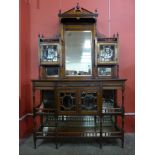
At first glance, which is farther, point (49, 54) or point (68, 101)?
point (49, 54)

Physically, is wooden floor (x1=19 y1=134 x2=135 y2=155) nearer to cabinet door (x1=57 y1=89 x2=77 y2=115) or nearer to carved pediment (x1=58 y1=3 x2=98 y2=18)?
cabinet door (x1=57 y1=89 x2=77 y2=115)

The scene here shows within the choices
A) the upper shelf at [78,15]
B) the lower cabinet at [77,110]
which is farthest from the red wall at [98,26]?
the lower cabinet at [77,110]

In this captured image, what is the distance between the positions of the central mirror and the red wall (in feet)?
1.12

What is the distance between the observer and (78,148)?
10.1 ft

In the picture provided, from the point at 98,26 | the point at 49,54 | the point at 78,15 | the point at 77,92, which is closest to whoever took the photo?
the point at 77,92

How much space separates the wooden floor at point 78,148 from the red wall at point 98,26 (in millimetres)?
468

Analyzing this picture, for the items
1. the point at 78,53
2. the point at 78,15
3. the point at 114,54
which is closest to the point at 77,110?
the point at 78,53

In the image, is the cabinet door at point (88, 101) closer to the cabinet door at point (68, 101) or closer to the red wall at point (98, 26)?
the cabinet door at point (68, 101)

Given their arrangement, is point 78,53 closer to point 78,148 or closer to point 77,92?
point 77,92

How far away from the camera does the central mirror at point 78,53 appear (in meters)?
3.41

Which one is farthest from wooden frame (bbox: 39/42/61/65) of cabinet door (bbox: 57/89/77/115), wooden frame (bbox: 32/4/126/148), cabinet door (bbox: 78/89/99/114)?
cabinet door (bbox: 78/89/99/114)

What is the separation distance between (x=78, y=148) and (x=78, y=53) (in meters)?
1.48

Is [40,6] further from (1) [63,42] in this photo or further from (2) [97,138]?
(2) [97,138]
